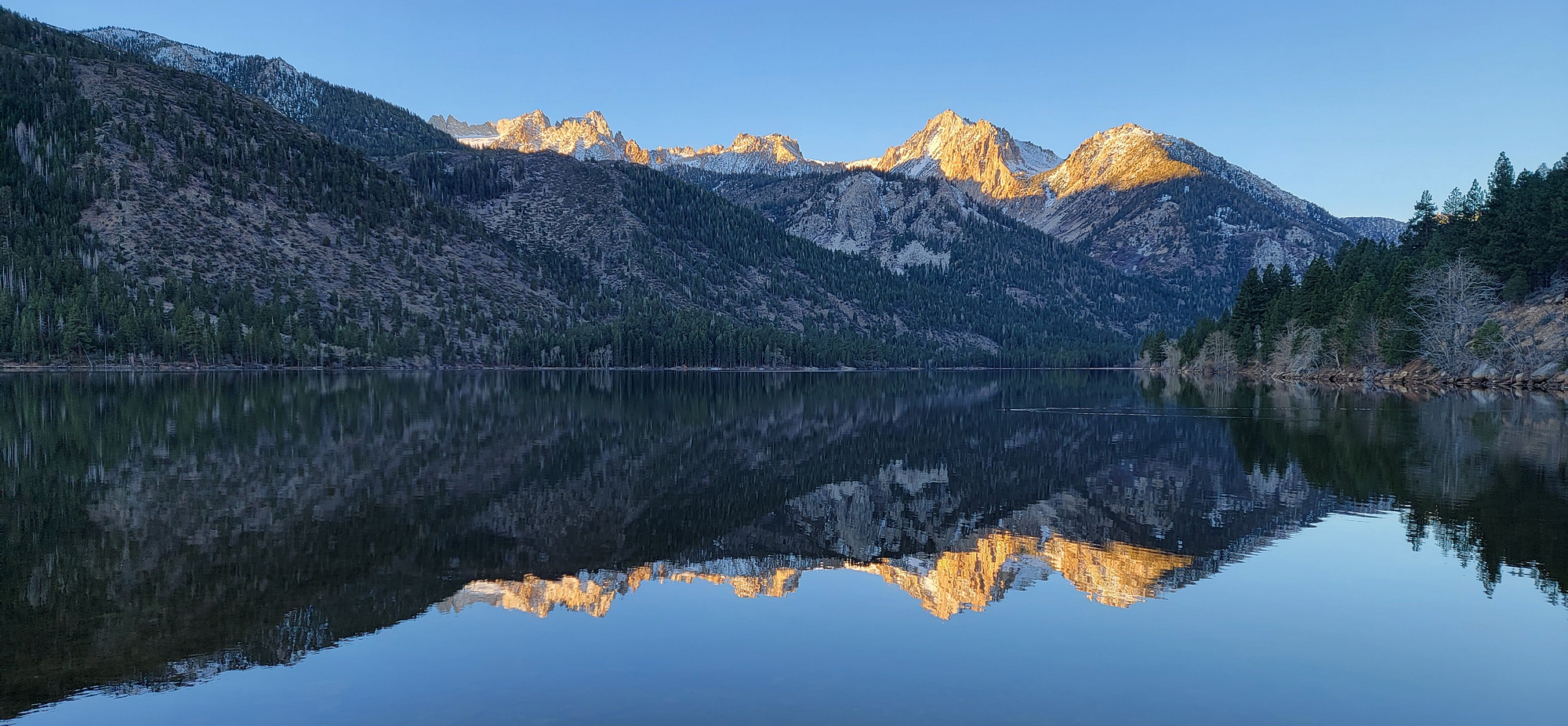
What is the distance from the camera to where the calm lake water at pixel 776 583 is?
16688 millimetres

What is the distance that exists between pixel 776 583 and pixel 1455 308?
385 feet

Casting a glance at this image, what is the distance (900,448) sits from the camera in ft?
184

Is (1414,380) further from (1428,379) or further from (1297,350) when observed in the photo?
(1297,350)

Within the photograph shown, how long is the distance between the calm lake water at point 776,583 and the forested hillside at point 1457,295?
2729 inches

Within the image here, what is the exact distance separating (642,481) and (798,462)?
10.4m

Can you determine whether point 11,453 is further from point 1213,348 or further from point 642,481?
point 1213,348

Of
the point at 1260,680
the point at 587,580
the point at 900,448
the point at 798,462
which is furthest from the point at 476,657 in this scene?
the point at 900,448

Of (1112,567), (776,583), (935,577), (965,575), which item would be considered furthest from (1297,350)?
(776,583)

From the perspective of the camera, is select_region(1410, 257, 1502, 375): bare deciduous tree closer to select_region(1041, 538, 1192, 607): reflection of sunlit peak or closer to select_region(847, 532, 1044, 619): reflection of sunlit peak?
select_region(1041, 538, 1192, 607): reflection of sunlit peak

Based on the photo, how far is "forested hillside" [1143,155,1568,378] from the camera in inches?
4348

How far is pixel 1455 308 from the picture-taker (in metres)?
112

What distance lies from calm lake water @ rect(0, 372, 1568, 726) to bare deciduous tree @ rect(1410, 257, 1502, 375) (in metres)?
68.0

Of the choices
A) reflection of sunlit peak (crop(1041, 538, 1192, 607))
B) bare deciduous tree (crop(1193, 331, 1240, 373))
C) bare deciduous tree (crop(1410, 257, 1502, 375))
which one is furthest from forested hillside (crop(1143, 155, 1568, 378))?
reflection of sunlit peak (crop(1041, 538, 1192, 607))

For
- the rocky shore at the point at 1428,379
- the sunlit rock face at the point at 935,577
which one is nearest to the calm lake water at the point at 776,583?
the sunlit rock face at the point at 935,577
